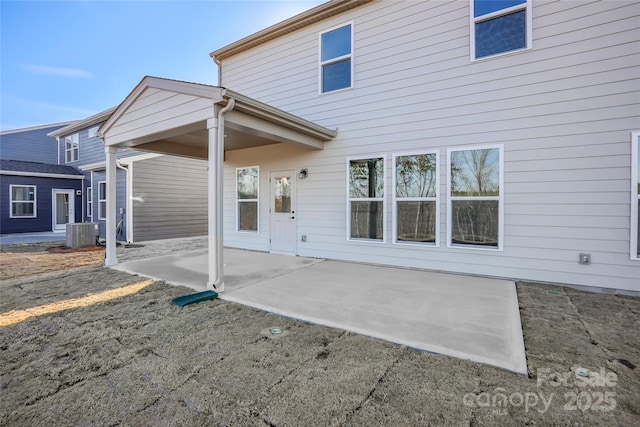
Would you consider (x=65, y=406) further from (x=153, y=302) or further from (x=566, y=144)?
(x=566, y=144)

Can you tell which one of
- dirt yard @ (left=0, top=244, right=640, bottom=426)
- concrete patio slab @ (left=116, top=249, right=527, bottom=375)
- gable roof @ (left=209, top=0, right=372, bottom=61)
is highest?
gable roof @ (left=209, top=0, right=372, bottom=61)

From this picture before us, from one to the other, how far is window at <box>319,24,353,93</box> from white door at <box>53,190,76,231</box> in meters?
13.5

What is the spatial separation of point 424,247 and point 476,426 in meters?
3.91

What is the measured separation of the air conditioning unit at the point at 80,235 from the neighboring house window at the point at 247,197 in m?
4.98

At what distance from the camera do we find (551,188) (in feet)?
14.5

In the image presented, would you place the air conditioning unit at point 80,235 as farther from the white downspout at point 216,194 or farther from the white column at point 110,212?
the white downspout at point 216,194

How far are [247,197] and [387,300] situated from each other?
5.22 m

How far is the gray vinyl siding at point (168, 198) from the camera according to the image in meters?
10.0

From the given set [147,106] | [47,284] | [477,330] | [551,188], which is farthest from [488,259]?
[47,284]

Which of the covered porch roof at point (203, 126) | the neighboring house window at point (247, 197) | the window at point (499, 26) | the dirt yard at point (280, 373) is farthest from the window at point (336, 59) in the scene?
the dirt yard at point (280, 373)

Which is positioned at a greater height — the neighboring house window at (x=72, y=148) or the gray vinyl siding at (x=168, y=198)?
the neighboring house window at (x=72, y=148)

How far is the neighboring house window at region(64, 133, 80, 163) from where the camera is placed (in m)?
13.8

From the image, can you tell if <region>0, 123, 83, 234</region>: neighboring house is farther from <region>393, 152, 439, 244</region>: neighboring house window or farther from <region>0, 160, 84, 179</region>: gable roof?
<region>393, 152, 439, 244</region>: neighboring house window

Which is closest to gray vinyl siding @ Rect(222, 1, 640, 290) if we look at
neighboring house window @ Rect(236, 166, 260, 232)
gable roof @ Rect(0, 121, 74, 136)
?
neighboring house window @ Rect(236, 166, 260, 232)
